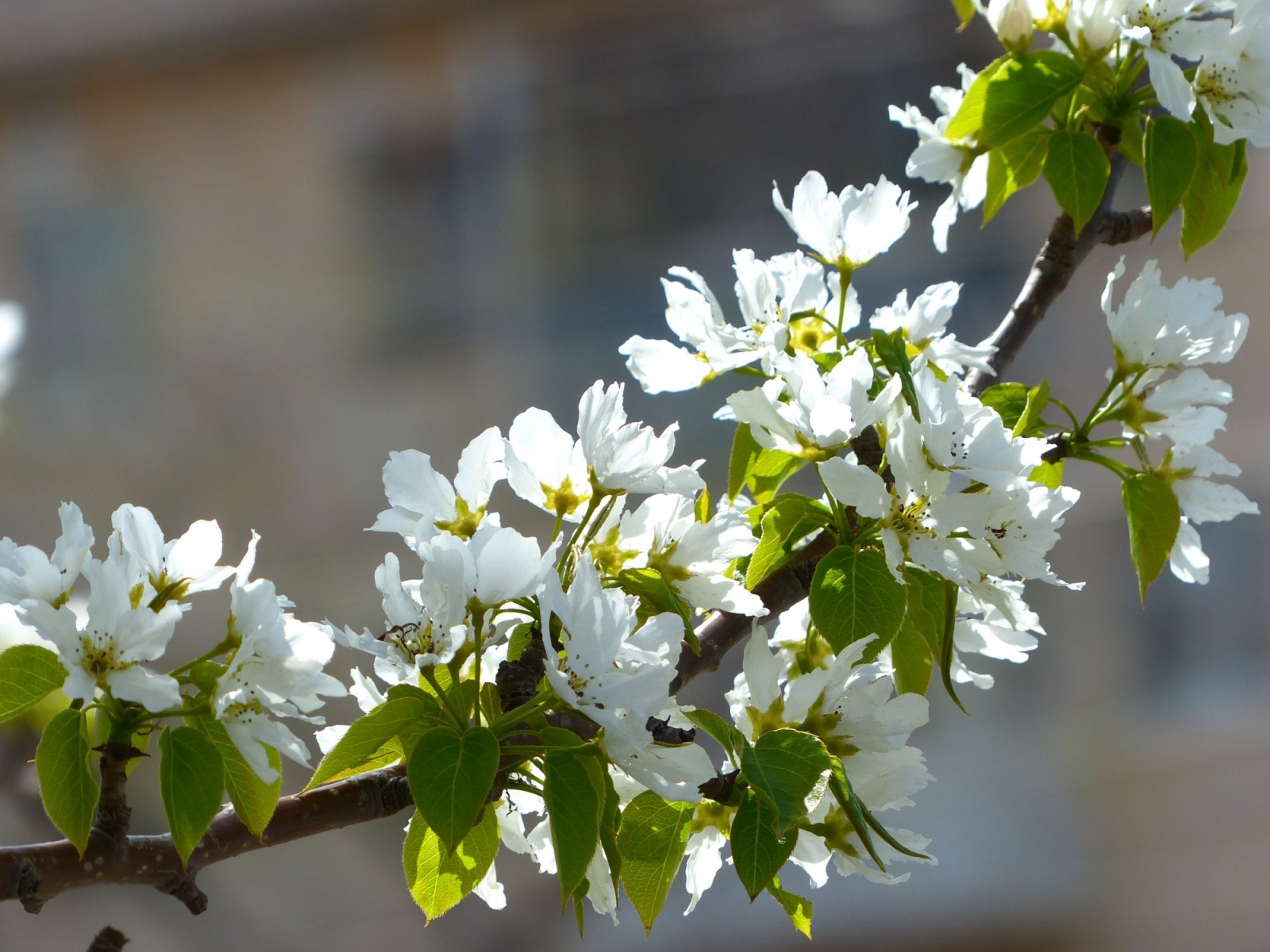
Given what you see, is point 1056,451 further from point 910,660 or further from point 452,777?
point 452,777

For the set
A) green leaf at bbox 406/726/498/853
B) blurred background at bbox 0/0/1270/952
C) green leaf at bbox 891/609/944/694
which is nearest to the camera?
green leaf at bbox 406/726/498/853

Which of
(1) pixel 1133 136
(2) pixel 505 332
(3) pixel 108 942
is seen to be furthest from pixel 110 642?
(2) pixel 505 332

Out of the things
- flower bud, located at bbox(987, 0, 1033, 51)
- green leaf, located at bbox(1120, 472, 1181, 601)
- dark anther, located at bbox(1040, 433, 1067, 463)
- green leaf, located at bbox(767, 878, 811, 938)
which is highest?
flower bud, located at bbox(987, 0, 1033, 51)

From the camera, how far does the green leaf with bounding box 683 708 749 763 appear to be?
1.17ft

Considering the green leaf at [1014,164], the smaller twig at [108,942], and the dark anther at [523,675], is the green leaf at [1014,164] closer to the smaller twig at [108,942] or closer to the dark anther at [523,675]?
the dark anther at [523,675]

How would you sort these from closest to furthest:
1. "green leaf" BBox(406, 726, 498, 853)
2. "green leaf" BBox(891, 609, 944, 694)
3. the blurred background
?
"green leaf" BBox(406, 726, 498, 853), "green leaf" BBox(891, 609, 944, 694), the blurred background

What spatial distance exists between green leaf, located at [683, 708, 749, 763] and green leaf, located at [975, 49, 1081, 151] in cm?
26

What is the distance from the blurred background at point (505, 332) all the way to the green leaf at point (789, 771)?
2.10 metres

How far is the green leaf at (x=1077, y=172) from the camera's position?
0.47m

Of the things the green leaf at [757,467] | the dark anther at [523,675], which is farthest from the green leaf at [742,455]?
the dark anther at [523,675]

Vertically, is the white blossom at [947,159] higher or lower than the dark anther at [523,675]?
higher

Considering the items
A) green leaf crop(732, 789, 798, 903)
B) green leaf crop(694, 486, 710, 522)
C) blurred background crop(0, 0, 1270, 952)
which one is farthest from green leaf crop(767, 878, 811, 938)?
blurred background crop(0, 0, 1270, 952)

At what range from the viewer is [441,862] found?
14.4 inches

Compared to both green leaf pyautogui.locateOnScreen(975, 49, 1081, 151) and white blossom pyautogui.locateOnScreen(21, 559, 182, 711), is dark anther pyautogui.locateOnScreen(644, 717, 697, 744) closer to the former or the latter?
white blossom pyautogui.locateOnScreen(21, 559, 182, 711)
